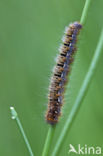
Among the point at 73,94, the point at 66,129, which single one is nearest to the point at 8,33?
the point at 73,94

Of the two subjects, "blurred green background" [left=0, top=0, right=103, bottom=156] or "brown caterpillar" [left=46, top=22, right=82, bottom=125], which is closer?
"brown caterpillar" [left=46, top=22, right=82, bottom=125]

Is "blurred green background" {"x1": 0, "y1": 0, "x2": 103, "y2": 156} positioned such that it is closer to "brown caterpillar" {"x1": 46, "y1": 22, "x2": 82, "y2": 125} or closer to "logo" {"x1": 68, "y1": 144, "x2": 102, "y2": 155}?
"logo" {"x1": 68, "y1": 144, "x2": 102, "y2": 155}

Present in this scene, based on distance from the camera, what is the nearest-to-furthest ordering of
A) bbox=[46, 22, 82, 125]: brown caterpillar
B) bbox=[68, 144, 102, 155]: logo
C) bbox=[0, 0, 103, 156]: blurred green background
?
bbox=[46, 22, 82, 125]: brown caterpillar, bbox=[68, 144, 102, 155]: logo, bbox=[0, 0, 103, 156]: blurred green background

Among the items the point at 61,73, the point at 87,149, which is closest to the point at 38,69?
the point at 87,149

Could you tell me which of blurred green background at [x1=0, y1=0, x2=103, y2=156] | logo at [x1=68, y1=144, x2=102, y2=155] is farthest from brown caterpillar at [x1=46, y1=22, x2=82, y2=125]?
blurred green background at [x1=0, y1=0, x2=103, y2=156]

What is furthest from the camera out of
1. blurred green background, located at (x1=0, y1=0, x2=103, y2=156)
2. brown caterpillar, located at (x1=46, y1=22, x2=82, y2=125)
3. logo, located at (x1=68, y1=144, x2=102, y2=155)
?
blurred green background, located at (x1=0, y1=0, x2=103, y2=156)

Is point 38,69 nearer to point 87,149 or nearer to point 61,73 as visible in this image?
point 87,149
